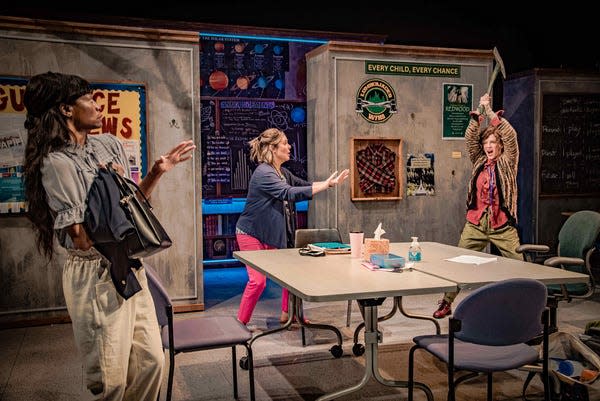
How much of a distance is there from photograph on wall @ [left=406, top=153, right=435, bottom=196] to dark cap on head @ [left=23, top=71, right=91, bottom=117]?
15.7 feet

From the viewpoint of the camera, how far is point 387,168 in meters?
6.61

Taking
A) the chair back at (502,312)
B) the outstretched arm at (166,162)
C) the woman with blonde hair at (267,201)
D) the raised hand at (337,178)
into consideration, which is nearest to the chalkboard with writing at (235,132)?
the woman with blonde hair at (267,201)

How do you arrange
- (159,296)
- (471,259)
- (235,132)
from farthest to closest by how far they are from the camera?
(235,132) < (471,259) < (159,296)

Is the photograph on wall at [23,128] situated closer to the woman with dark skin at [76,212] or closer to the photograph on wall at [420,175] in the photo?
the photograph on wall at [420,175]

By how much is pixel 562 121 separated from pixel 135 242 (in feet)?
23.8

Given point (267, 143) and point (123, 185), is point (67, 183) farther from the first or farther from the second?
point (267, 143)

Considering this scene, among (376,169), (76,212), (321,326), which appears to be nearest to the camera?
(76,212)

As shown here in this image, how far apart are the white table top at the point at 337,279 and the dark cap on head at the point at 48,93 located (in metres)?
1.34

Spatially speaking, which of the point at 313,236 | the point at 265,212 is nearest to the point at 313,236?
the point at 313,236

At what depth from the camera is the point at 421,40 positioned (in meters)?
8.20

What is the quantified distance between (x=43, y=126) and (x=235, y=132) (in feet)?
18.9

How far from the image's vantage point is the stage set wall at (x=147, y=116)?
5301 millimetres

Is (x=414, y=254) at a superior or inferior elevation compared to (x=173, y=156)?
inferior

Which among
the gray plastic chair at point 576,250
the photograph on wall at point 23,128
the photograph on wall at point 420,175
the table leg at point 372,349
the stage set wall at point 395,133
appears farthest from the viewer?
the photograph on wall at point 420,175
